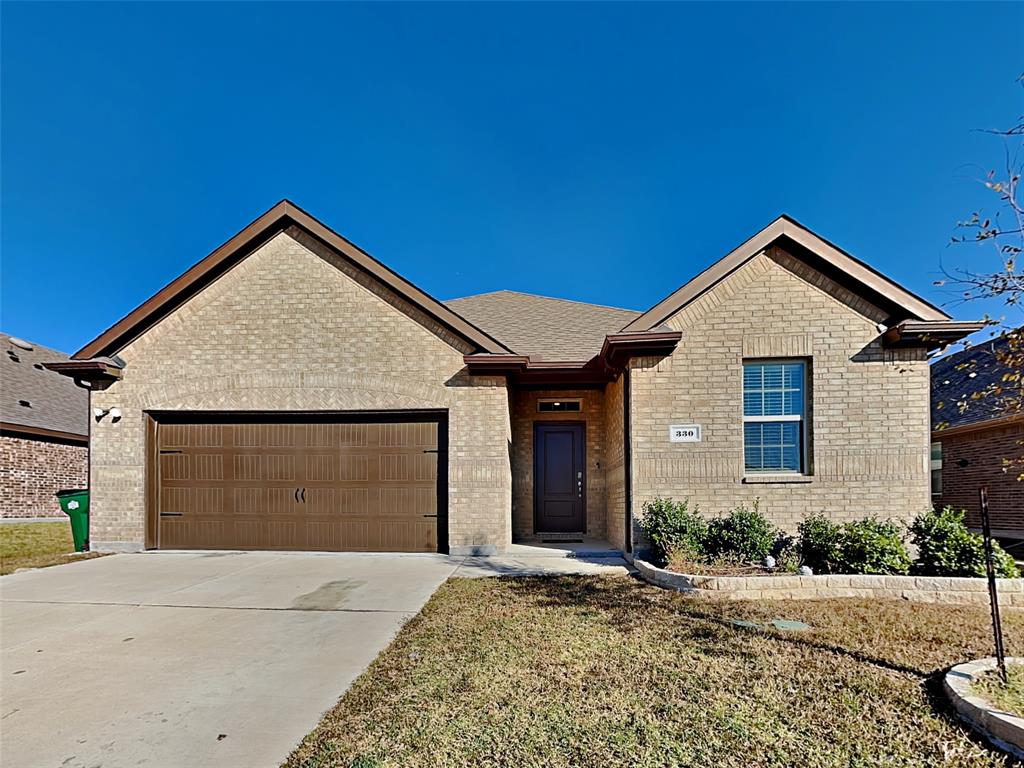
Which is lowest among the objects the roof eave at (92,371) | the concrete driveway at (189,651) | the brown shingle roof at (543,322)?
the concrete driveway at (189,651)

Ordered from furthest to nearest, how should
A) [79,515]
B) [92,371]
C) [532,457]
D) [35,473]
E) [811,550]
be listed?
[35,473] < [532,457] < [79,515] < [92,371] < [811,550]

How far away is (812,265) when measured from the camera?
8.62 m

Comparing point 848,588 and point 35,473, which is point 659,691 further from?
point 35,473

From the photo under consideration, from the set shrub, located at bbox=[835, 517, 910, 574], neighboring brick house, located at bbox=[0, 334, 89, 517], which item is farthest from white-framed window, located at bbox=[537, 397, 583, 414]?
neighboring brick house, located at bbox=[0, 334, 89, 517]

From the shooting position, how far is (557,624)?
17.3 ft

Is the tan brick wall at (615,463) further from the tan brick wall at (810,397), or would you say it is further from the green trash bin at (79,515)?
the green trash bin at (79,515)

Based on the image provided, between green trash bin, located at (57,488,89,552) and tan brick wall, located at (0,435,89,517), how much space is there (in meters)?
8.63

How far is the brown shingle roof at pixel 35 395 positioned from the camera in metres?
16.8

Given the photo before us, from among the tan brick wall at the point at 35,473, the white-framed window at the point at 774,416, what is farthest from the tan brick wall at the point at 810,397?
the tan brick wall at the point at 35,473

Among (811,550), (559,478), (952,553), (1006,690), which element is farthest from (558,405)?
(1006,690)

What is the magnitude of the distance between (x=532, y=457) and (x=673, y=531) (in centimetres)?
390

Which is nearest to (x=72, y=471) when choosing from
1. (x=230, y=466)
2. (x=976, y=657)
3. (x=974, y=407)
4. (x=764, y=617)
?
(x=230, y=466)

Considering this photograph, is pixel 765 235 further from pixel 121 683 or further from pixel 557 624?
pixel 121 683

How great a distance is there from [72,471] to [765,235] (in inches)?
857
